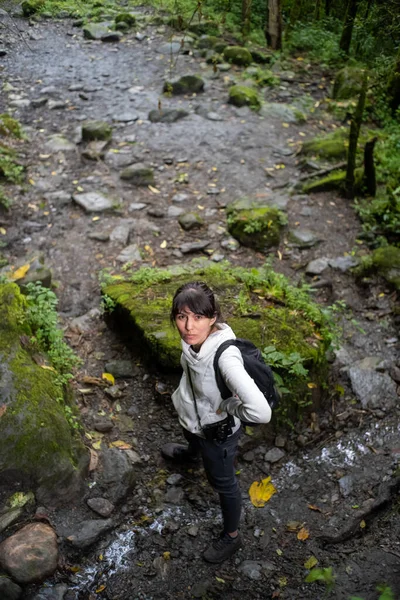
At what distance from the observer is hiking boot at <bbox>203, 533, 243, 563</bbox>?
9.85 feet

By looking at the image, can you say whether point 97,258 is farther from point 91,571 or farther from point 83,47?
point 83,47

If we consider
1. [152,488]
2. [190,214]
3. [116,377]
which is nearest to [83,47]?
[190,214]

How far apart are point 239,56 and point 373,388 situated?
10540mm

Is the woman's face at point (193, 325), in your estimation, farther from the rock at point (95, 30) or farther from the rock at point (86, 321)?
the rock at point (95, 30)

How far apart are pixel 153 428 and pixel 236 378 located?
1.73m

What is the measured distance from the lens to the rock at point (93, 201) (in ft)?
22.3

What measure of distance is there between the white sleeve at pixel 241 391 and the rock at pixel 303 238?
4.23 metres

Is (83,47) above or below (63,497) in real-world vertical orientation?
above

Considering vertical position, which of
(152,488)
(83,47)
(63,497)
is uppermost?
(83,47)

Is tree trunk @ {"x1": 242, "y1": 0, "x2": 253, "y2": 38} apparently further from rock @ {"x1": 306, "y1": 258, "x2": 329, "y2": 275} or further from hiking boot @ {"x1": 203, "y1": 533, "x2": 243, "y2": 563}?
hiking boot @ {"x1": 203, "y1": 533, "x2": 243, "y2": 563}

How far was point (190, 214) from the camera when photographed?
6.73 meters

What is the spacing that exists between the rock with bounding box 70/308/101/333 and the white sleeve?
269 cm

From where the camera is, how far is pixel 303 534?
10.6ft

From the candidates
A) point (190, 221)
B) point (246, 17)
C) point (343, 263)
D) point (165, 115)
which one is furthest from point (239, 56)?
point (343, 263)
